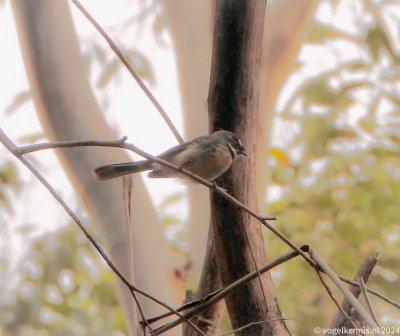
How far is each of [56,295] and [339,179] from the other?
195 cm

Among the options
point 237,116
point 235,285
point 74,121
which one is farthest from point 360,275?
point 74,121

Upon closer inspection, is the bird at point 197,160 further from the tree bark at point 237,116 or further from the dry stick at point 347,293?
the dry stick at point 347,293

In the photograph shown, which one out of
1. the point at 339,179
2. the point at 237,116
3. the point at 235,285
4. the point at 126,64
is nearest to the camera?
the point at 235,285

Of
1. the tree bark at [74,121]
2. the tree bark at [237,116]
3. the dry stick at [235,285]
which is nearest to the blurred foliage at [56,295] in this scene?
the tree bark at [74,121]

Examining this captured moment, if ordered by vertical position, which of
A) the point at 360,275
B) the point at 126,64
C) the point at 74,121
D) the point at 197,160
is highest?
the point at 74,121

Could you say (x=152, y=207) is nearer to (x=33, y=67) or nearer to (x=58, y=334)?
(x=33, y=67)

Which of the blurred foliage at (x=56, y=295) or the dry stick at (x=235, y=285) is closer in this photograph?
the dry stick at (x=235, y=285)

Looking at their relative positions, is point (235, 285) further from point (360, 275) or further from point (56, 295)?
point (56, 295)

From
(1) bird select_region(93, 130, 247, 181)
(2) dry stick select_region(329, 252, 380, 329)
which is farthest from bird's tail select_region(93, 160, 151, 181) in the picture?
(2) dry stick select_region(329, 252, 380, 329)

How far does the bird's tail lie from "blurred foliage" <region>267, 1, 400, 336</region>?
1.21 m

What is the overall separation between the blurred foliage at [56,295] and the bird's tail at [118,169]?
148 centimetres

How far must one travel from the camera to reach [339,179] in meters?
2.96

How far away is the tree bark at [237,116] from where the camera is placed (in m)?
1.28

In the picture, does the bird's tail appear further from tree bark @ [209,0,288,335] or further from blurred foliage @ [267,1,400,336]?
blurred foliage @ [267,1,400,336]
